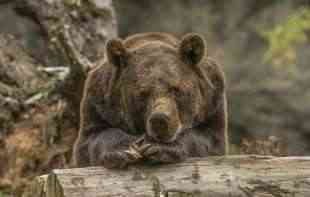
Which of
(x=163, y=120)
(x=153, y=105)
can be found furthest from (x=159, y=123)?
(x=153, y=105)

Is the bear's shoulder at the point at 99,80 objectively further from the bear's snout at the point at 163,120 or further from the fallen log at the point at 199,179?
the fallen log at the point at 199,179

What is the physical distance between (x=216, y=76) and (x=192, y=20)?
15109 mm

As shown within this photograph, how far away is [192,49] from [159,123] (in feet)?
3.05

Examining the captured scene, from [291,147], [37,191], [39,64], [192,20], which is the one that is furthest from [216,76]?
[192,20]

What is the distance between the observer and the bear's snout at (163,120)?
6.18 metres

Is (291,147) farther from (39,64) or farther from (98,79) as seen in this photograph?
(98,79)

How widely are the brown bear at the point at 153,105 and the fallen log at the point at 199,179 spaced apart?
13 cm

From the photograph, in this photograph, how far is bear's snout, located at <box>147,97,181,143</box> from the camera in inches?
243

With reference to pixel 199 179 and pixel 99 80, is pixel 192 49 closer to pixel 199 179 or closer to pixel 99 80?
pixel 99 80

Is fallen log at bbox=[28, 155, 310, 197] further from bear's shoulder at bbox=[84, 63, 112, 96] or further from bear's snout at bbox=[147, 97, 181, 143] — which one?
bear's shoulder at bbox=[84, 63, 112, 96]

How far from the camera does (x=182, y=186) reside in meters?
6.29

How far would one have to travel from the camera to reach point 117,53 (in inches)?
272


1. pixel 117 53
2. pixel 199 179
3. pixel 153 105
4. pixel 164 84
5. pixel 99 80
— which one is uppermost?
pixel 117 53

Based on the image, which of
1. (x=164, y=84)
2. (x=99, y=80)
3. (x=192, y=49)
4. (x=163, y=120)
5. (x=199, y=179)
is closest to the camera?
(x=163, y=120)
